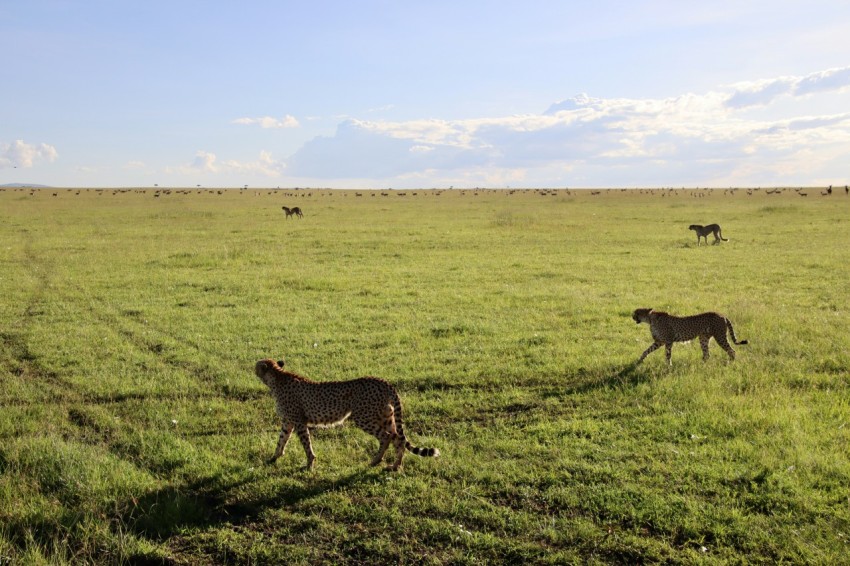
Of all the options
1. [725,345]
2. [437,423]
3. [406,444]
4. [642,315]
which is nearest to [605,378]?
[642,315]

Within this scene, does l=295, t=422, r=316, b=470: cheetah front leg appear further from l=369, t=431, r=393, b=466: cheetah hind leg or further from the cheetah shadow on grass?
the cheetah shadow on grass

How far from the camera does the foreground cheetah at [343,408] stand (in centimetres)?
690

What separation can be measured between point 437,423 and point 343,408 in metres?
1.98

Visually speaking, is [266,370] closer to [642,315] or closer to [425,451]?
[425,451]

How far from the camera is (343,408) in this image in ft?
22.8

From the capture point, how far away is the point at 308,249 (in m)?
28.4

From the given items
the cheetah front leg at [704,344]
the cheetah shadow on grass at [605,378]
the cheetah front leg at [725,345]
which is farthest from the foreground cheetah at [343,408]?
the cheetah front leg at [725,345]

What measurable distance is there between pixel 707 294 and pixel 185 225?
33931mm

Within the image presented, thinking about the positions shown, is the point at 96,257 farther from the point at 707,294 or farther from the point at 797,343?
the point at 797,343

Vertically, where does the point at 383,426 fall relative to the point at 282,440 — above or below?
above

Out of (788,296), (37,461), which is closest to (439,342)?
(37,461)

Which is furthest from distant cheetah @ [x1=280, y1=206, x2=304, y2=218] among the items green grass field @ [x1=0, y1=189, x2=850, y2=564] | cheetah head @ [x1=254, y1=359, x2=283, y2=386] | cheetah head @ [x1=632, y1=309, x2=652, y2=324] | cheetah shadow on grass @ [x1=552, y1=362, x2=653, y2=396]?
cheetah head @ [x1=254, y1=359, x2=283, y2=386]

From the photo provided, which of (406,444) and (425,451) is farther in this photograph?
(406,444)

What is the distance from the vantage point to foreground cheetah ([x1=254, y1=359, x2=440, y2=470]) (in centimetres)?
690
